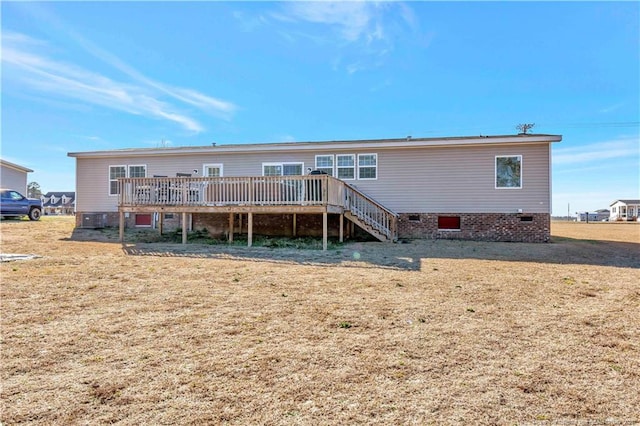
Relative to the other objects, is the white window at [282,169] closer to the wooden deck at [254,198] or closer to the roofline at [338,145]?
the roofline at [338,145]

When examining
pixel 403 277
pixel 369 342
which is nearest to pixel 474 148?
pixel 403 277

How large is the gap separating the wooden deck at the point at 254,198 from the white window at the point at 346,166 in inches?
66.0

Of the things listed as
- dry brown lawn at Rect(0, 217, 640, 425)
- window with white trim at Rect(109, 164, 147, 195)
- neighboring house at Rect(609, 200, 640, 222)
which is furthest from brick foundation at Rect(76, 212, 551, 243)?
neighboring house at Rect(609, 200, 640, 222)

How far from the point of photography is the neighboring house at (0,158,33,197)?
2520cm

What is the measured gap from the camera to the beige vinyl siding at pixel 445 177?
12812 millimetres

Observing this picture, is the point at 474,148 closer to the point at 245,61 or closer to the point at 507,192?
the point at 507,192

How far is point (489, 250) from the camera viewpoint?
10430 millimetres

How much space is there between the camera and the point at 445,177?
13398mm

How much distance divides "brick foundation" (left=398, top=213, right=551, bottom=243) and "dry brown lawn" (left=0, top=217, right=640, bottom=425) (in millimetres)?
5961

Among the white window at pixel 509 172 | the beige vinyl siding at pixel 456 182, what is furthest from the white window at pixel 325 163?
the white window at pixel 509 172

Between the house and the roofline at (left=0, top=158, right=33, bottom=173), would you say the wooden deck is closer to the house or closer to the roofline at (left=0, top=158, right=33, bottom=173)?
the house

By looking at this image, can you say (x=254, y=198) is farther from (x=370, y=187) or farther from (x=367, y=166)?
(x=367, y=166)

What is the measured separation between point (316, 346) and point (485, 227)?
11.5 m

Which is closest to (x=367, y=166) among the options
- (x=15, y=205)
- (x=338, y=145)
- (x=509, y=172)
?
(x=338, y=145)
